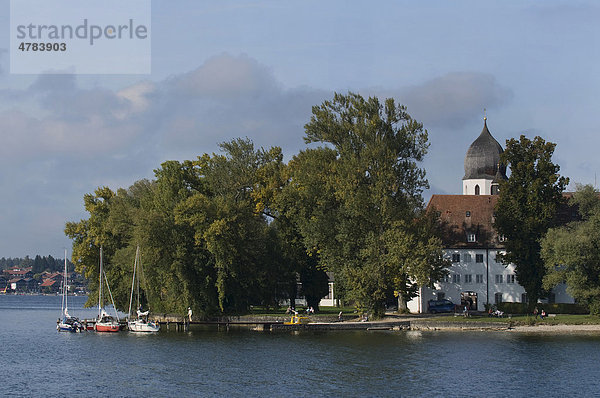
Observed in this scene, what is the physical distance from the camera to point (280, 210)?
328ft

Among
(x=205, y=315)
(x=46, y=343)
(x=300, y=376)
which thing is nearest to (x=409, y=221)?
(x=205, y=315)

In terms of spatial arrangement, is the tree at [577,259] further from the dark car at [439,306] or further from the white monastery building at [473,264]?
the dark car at [439,306]

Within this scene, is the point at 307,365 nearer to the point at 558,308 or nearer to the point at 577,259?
the point at 577,259

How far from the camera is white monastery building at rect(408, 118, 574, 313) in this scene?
105438 millimetres

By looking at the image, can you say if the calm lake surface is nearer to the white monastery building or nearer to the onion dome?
the white monastery building

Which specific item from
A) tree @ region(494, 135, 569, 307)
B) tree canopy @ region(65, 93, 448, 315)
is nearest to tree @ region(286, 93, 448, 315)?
tree canopy @ region(65, 93, 448, 315)

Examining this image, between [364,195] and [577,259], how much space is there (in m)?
23.7

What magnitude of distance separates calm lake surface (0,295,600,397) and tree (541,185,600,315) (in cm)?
939

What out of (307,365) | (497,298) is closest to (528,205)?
(497,298)

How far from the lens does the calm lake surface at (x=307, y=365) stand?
177 feet

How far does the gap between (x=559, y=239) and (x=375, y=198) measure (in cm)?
2064

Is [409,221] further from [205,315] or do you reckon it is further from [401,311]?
[205,315]

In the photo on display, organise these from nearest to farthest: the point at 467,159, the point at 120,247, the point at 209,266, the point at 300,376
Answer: the point at 300,376
the point at 209,266
the point at 120,247
the point at 467,159

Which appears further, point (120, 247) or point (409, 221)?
point (120, 247)
